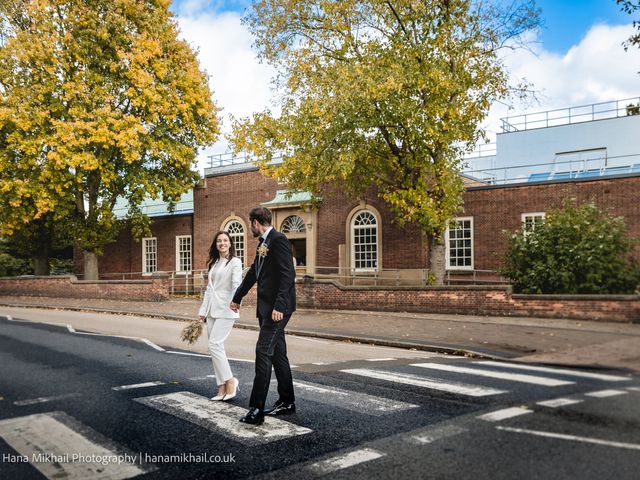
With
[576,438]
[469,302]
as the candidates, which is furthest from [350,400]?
[469,302]

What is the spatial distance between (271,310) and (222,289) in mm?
1022

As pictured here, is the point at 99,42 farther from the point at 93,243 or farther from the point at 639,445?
the point at 639,445

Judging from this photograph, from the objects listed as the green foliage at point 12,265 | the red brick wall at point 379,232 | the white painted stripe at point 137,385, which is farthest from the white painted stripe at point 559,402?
the green foliage at point 12,265

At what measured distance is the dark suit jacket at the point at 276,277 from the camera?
5.78m

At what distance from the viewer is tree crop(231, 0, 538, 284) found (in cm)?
1688

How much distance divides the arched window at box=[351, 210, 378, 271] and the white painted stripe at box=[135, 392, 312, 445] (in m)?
17.9

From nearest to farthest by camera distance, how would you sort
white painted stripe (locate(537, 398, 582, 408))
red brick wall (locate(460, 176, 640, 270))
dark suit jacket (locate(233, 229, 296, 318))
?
dark suit jacket (locate(233, 229, 296, 318)) < white painted stripe (locate(537, 398, 582, 408)) < red brick wall (locate(460, 176, 640, 270))

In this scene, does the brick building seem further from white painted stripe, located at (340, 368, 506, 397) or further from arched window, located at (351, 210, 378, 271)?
white painted stripe, located at (340, 368, 506, 397)

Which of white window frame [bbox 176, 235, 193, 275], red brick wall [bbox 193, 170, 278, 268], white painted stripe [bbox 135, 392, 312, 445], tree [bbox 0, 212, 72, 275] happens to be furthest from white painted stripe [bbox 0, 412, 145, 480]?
tree [bbox 0, 212, 72, 275]

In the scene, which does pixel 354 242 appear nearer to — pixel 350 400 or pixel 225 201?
pixel 225 201

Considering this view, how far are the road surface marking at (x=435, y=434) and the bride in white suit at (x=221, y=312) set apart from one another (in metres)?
2.39

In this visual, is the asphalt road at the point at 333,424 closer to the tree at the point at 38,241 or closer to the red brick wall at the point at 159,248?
the red brick wall at the point at 159,248

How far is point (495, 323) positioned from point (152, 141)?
17.9 metres

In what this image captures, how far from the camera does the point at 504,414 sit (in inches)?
229
